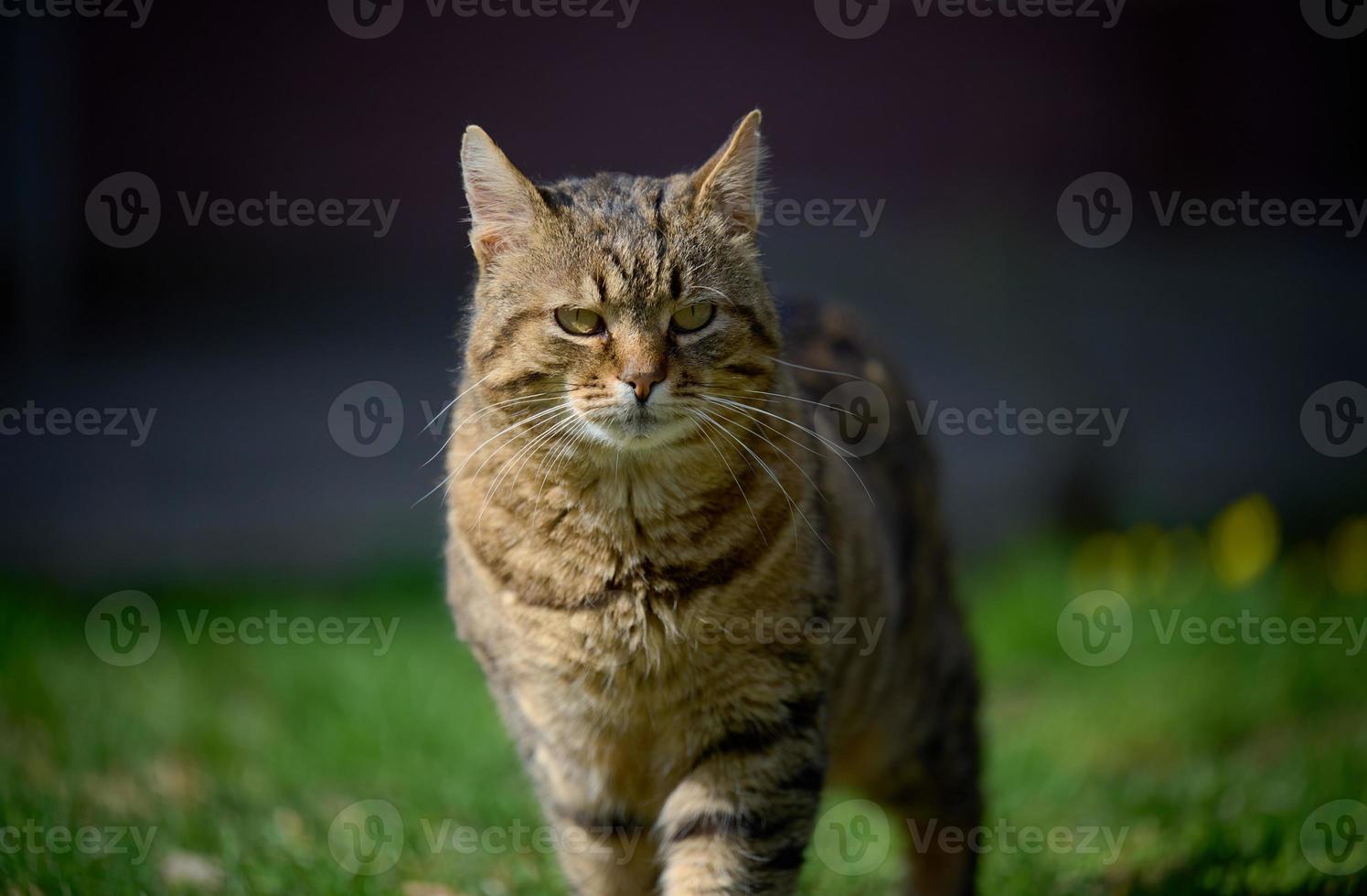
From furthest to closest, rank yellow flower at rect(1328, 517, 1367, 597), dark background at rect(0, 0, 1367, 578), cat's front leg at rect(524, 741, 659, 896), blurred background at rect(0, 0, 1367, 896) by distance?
dark background at rect(0, 0, 1367, 578), yellow flower at rect(1328, 517, 1367, 597), blurred background at rect(0, 0, 1367, 896), cat's front leg at rect(524, 741, 659, 896)

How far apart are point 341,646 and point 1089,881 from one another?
Result: 3.04m

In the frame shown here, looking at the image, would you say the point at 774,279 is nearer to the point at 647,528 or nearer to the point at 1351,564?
the point at 647,528

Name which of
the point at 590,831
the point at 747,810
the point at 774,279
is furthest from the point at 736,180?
the point at 774,279

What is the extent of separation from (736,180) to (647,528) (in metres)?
0.80

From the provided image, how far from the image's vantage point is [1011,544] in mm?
6207

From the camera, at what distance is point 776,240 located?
7.32 metres

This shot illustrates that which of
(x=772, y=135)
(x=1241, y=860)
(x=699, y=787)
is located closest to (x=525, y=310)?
(x=699, y=787)

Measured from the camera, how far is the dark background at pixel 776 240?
21.3 ft

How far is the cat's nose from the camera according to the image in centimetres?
254

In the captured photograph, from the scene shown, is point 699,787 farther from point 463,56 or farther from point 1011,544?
point 463,56

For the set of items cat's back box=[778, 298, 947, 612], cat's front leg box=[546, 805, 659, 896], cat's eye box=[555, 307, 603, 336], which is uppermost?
cat's eye box=[555, 307, 603, 336]

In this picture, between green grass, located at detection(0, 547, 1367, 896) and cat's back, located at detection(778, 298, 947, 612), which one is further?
green grass, located at detection(0, 547, 1367, 896)

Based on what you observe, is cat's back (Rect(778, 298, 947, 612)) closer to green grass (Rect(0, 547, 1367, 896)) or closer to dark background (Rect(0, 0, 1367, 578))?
green grass (Rect(0, 547, 1367, 896))

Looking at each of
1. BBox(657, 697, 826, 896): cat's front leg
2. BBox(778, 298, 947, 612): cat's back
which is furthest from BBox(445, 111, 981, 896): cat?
BBox(778, 298, 947, 612): cat's back
